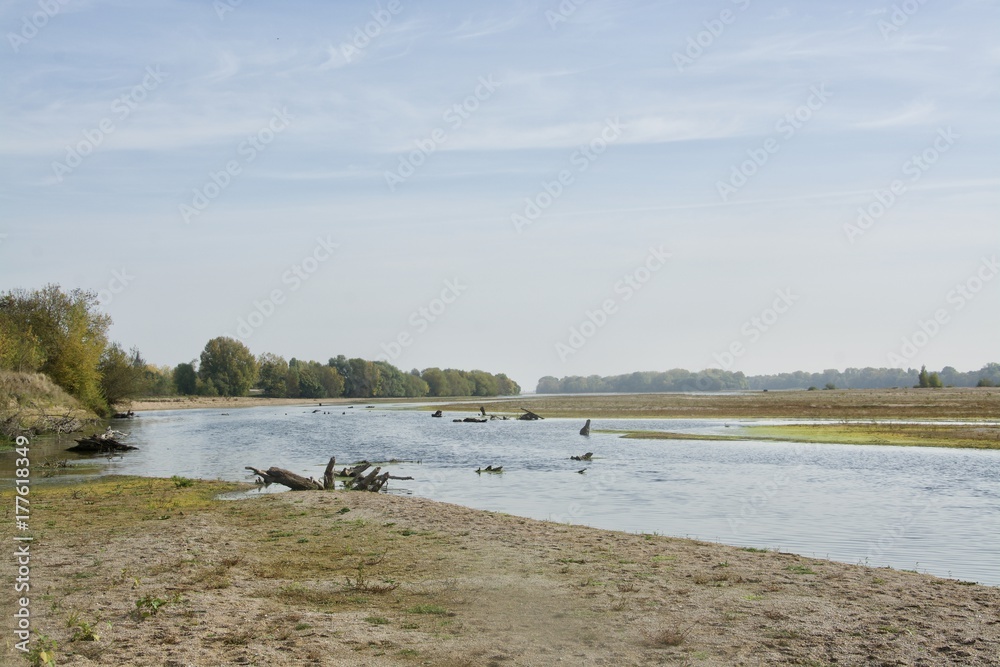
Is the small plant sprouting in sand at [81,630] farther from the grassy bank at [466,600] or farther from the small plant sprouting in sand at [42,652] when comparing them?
the small plant sprouting in sand at [42,652]

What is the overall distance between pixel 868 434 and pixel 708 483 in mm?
22558

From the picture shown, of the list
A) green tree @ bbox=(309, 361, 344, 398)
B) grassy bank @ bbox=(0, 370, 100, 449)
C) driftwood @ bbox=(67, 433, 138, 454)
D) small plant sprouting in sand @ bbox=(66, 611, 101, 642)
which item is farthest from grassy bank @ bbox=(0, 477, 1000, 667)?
green tree @ bbox=(309, 361, 344, 398)

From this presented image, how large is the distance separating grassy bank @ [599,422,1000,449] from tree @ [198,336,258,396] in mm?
123325

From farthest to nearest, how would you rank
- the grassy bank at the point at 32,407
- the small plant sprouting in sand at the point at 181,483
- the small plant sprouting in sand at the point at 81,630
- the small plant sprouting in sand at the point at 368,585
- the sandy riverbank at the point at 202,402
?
the sandy riverbank at the point at 202,402 → the grassy bank at the point at 32,407 → the small plant sprouting in sand at the point at 181,483 → the small plant sprouting in sand at the point at 368,585 → the small plant sprouting in sand at the point at 81,630

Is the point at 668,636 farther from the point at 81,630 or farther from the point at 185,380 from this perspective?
the point at 185,380

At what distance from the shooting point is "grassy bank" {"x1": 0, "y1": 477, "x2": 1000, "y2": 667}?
8.62 m

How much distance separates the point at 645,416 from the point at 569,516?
189ft

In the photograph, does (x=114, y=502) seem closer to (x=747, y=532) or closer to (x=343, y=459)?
(x=747, y=532)

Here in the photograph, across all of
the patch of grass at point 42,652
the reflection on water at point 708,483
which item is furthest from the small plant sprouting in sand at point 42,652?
the reflection on water at point 708,483

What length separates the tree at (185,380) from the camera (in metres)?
162

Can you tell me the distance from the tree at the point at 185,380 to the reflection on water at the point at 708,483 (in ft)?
380

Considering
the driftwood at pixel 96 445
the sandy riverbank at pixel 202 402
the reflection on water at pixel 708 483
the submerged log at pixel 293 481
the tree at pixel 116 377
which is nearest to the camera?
the reflection on water at pixel 708 483

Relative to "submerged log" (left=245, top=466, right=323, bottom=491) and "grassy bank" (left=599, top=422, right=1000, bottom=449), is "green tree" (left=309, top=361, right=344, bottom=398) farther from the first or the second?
"submerged log" (left=245, top=466, right=323, bottom=491)

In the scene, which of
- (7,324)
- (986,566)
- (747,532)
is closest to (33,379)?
(7,324)
